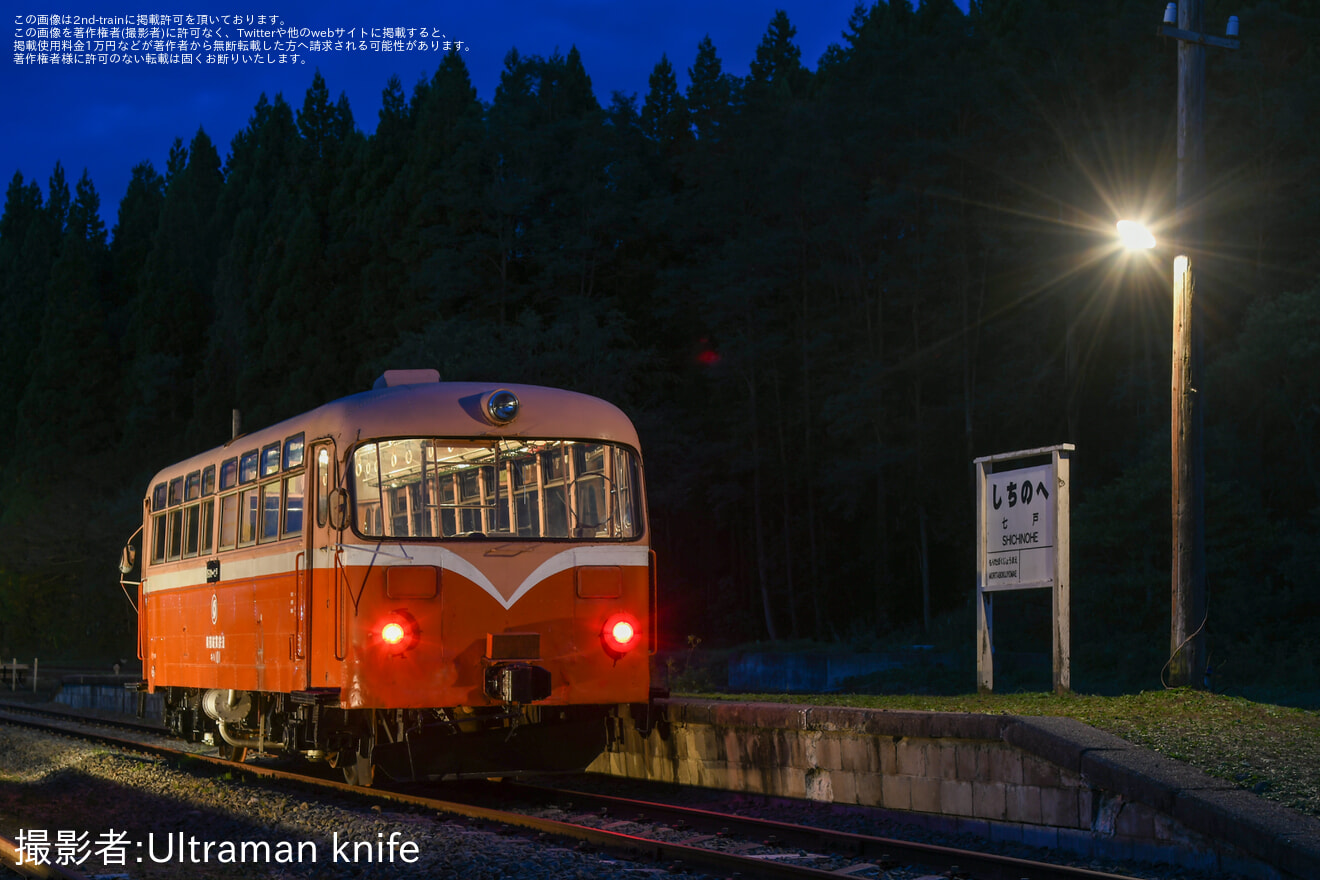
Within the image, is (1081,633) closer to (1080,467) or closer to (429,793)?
(1080,467)

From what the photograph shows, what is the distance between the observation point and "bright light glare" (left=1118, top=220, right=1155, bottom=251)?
45.3 feet

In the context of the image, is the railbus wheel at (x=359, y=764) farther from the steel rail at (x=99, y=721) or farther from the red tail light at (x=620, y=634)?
the steel rail at (x=99, y=721)

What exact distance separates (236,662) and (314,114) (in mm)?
97655

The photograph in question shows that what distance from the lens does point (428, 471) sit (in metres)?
12.3

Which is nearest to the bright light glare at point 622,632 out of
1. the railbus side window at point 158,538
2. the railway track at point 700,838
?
the railway track at point 700,838

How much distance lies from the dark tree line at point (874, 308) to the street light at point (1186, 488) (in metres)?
14.1

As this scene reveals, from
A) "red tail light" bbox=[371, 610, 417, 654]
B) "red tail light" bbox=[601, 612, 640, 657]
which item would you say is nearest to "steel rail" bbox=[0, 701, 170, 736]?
"red tail light" bbox=[371, 610, 417, 654]

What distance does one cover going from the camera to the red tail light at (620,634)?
41.4ft

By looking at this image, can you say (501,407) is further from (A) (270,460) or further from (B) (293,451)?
(A) (270,460)

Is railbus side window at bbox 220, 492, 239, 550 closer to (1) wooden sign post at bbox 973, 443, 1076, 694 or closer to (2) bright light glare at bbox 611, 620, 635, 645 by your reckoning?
(2) bright light glare at bbox 611, 620, 635, 645

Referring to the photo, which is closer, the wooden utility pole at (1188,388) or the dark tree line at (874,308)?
the wooden utility pole at (1188,388)

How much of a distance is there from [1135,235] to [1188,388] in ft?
5.21

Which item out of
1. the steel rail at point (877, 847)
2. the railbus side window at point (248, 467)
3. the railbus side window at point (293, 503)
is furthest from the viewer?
the railbus side window at point (248, 467)

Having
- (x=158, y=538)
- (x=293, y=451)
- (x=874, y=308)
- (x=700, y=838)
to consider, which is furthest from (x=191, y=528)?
(x=874, y=308)
